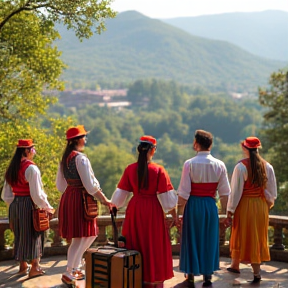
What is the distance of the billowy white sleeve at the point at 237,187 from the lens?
6.28 meters

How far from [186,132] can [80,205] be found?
445 feet

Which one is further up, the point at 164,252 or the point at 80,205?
the point at 80,205

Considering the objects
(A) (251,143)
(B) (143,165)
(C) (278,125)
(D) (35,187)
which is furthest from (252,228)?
(C) (278,125)

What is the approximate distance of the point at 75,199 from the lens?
6.18 m

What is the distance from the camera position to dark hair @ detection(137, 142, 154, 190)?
573cm

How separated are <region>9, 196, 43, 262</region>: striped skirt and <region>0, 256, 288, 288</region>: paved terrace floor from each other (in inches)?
10.1

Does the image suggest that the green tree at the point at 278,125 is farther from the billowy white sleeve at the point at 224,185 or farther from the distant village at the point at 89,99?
the distant village at the point at 89,99

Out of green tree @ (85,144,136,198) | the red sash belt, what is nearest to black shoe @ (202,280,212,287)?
the red sash belt

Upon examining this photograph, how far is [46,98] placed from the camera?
19.2 m

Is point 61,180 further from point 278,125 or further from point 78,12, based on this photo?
point 278,125

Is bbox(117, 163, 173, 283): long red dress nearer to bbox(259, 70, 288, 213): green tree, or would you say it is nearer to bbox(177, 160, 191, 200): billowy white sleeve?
bbox(177, 160, 191, 200): billowy white sleeve

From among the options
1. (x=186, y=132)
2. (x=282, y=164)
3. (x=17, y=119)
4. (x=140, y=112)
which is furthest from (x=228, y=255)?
(x=140, y=112)

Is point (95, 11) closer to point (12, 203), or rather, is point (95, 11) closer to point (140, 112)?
point (12, 203)

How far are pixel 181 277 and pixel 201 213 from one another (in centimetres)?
86
